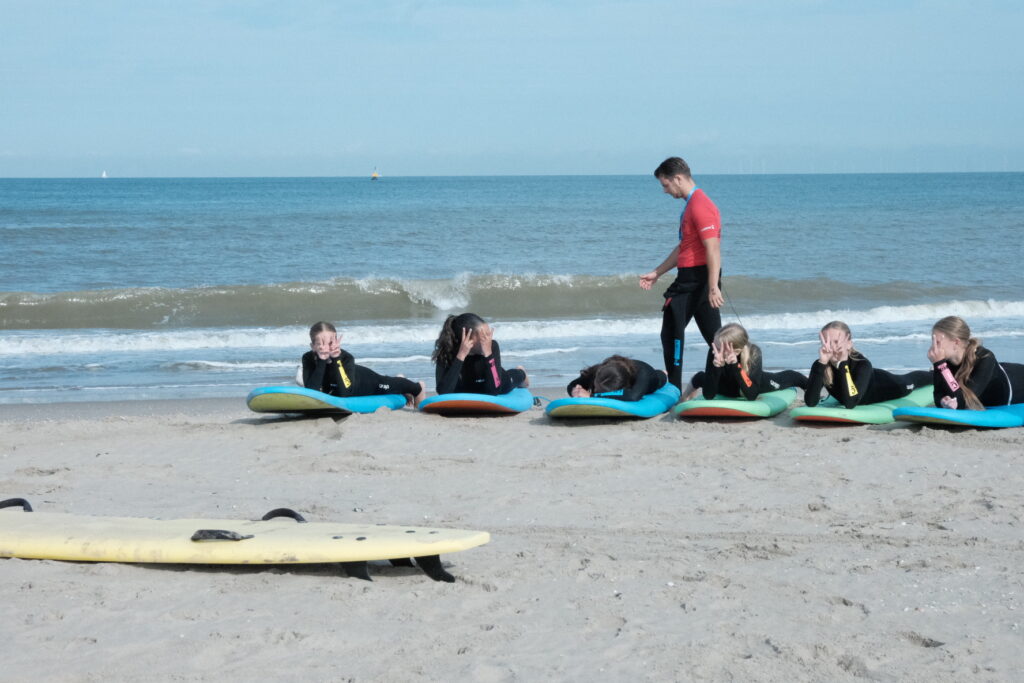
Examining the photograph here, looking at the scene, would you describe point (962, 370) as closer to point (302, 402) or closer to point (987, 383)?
point (987, 383)

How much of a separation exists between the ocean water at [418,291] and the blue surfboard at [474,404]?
2.43 meters

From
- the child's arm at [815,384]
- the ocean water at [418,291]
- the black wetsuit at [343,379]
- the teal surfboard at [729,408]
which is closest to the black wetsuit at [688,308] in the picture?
the teal surfboard at [729,408]

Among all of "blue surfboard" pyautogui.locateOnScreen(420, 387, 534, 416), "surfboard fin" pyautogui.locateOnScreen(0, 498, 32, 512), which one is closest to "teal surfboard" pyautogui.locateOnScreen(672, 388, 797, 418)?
"blue surfboard" pyautogui.locateOnScreen(420, 387, 534, 416)

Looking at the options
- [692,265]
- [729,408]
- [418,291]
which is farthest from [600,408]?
[418,291]

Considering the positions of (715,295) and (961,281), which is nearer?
(715,295)

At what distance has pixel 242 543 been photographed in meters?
4.25

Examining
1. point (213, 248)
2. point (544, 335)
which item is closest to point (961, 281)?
Answer: point (544, 335)

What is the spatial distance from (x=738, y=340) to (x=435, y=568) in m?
3.96

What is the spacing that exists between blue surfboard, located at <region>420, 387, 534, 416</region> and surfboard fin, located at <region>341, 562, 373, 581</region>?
3620 mm

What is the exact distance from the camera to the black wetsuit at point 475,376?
8.10m

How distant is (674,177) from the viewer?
25.3 ft

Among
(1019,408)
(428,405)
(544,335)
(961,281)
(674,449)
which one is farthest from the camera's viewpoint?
(961,281)

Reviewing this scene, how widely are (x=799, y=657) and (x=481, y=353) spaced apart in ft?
16.1

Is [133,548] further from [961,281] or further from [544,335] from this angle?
[961,281]
